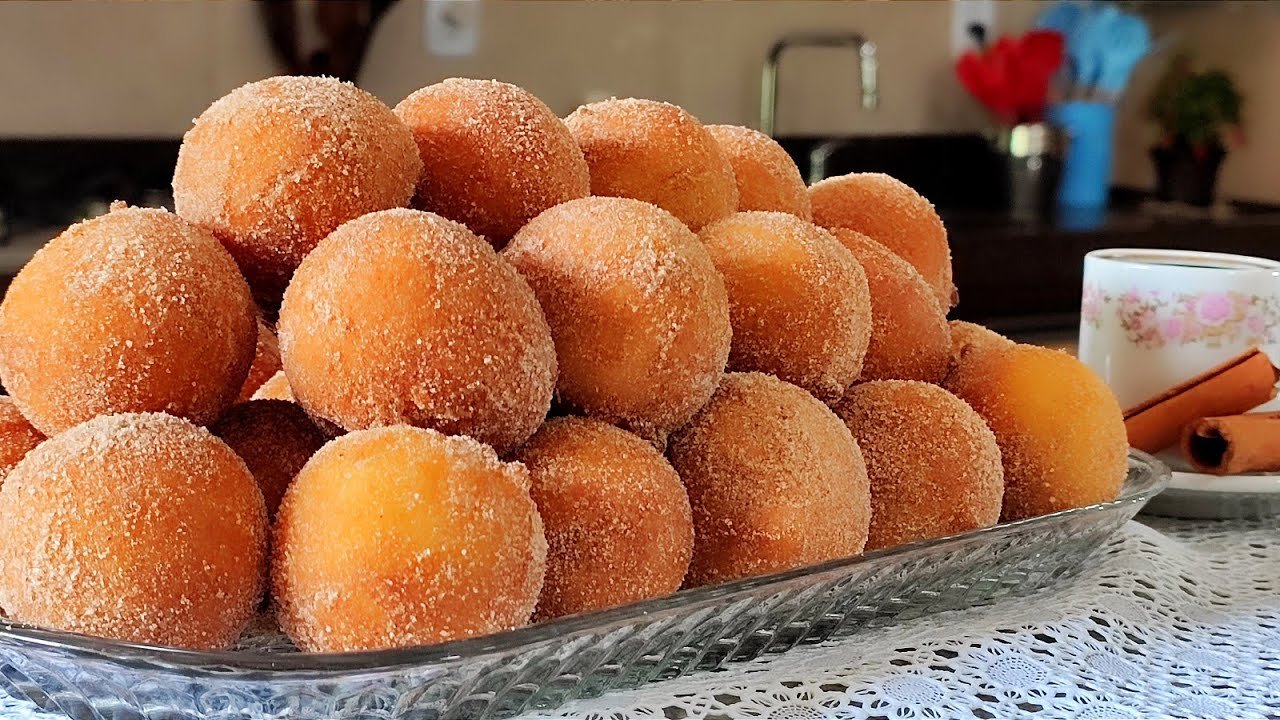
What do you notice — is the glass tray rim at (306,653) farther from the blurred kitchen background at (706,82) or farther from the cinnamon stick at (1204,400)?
the blurred kitchen background at (706,82)

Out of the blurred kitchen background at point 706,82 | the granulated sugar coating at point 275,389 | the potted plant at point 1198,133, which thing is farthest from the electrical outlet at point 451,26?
the granulated sugar coating at point 275,389

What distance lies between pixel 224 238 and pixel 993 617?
42 cm

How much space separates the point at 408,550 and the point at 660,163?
292mm

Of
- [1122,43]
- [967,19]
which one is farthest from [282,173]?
[967,19]

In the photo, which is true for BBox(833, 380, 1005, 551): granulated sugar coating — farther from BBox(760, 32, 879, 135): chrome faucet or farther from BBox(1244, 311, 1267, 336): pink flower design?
BBox(760, 32, 879, 135): chrome faucet

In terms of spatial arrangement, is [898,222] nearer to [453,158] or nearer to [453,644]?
[453,158]

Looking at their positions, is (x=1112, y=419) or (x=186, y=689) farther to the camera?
(x=1112, y=419)

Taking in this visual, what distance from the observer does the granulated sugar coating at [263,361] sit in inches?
20.4

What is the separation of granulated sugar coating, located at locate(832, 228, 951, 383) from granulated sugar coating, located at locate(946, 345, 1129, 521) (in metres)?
0.03

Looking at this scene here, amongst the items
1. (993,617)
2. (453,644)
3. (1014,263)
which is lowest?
(1014,263)

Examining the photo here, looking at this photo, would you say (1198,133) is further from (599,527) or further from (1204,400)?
(599,527)

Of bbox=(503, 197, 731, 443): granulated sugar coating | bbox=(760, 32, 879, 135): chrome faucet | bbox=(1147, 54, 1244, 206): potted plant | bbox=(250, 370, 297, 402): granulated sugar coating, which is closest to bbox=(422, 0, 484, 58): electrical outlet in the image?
bbox=(760, 32, 879, 135): chrome faucet

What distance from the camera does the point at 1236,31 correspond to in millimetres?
2867

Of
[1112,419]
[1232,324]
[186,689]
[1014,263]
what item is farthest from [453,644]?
[1014,263]
